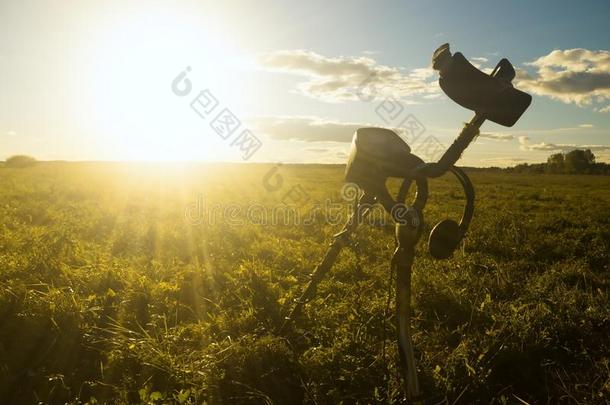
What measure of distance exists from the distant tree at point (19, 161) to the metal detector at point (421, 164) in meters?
66.1

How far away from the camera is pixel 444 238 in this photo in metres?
2.67

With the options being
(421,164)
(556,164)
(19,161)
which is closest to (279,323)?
(421,164)

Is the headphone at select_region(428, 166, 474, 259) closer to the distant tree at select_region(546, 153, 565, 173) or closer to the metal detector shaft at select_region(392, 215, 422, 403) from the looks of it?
the metal detector shaft at select_region(392, 215, 422, 403)

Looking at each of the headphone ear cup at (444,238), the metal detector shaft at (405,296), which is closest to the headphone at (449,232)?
the headphone ear cup at (444,238)

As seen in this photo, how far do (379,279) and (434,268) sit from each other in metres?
1.08

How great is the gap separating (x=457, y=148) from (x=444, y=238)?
58 centimetres

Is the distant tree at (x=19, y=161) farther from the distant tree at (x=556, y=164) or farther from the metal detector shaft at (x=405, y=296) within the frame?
the distant tree at (x=556, y=164)

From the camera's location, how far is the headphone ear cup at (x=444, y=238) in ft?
8.71

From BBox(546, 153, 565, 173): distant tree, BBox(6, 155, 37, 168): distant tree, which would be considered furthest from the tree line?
BBox(6, 155, 37, 168): distant tree

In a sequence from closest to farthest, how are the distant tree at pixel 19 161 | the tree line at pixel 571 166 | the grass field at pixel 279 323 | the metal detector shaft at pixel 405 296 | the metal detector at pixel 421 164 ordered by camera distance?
the metal detector at pixel 421 164, the metal detector shaft at pixel 405 296, the grass field at pixel 279 323, the distant tree at pixel 19 161, the tree line at pixel 571 166

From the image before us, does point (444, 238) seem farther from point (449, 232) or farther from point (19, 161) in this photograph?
point (19, 161)

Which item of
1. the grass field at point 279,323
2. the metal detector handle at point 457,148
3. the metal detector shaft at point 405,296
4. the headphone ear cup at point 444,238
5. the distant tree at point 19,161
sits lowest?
the grass field at point 279,323

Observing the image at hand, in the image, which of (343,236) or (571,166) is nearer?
(343,236)

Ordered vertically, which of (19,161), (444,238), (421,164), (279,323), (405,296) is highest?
(19,161)
